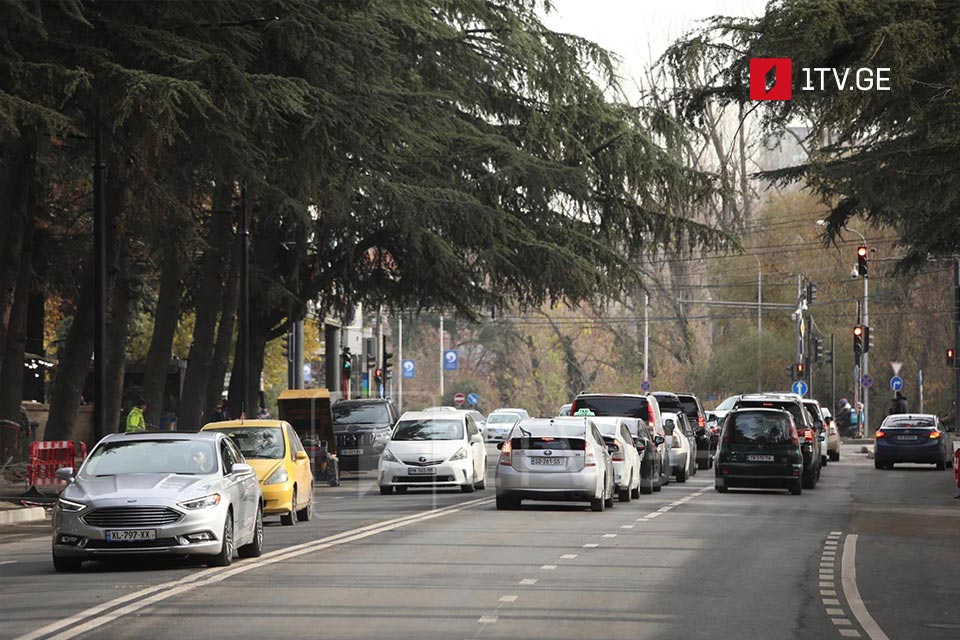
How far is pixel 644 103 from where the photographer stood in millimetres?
47625

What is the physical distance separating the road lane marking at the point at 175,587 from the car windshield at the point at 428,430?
31.2 feet

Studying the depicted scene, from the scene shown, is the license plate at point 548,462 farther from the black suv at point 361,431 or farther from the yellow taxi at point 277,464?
the black suv at point 361,431

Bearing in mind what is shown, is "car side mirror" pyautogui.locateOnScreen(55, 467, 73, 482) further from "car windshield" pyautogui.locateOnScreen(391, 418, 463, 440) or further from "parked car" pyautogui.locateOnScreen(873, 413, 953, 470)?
"parked car" pyautogui.locateOnScreen(873, 413, 953, 470)

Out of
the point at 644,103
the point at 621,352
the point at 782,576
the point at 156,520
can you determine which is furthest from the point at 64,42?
the point at 621,352

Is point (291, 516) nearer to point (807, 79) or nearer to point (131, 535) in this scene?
point (131, 535)

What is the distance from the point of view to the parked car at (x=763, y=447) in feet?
113

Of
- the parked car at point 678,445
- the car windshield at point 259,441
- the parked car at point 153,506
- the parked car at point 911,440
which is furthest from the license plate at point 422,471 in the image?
the parked car at point 911,440

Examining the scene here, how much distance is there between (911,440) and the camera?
47656 millimetres

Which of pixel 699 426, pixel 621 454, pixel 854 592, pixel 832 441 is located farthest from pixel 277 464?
pixel 832 441

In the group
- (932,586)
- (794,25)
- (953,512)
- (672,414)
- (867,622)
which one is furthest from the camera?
(672,414)

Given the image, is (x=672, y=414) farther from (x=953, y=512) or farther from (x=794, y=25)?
(x=794, y=25)

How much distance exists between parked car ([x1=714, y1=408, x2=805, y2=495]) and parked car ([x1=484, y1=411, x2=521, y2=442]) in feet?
122

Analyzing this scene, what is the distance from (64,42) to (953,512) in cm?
1662

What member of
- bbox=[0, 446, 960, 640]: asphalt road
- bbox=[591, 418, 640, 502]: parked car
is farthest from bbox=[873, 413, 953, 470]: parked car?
bbox=[0, 446, 960, 640]: asphalt road
